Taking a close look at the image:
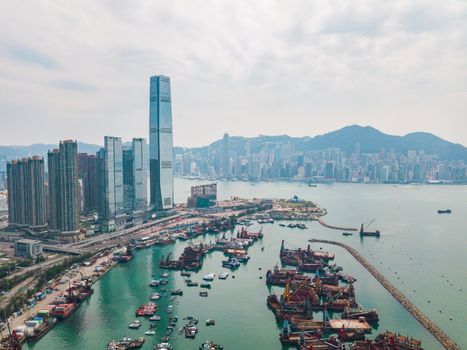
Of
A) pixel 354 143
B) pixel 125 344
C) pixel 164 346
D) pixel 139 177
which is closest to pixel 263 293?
pixel 164 346

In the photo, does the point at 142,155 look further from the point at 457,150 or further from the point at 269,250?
the point at 457,150

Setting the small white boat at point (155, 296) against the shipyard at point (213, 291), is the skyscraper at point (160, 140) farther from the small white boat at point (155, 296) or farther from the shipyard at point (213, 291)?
the small white boat at point (155, 296)

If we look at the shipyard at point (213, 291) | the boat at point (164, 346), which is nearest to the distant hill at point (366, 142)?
the shipyard at point (213, 291)

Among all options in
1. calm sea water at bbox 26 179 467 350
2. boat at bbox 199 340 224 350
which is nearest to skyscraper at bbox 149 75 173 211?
calm sea water at bbox 26 179 467 350

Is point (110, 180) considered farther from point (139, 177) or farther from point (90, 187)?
point (90, 187)

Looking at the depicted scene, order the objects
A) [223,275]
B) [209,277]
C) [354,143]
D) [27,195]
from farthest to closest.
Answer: [354,143] → [27,195] → [223,275] → [209,277]

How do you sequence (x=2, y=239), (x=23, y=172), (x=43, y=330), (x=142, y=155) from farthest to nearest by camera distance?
(x=142, y=155), (x=23, y=172), (x=2, y=239), (x=43, y=330)

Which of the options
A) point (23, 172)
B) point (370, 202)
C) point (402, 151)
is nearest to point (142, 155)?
point (23, 172)
